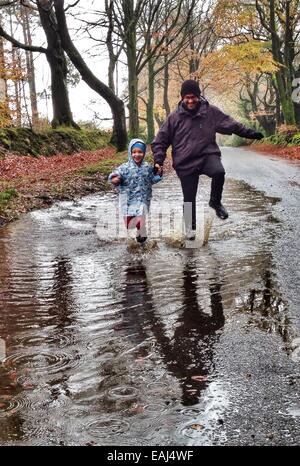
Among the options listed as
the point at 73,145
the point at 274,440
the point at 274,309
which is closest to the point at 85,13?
the point at 73,145

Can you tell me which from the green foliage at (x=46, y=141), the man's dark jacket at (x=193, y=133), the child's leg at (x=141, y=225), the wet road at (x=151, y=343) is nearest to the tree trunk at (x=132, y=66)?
the green foliage at (x=46, y=141)

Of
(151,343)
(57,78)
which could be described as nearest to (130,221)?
(151,343)

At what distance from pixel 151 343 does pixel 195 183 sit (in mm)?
3648

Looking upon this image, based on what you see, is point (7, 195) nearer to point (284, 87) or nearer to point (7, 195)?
point (7, 195)

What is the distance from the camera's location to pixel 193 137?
614 centimetres

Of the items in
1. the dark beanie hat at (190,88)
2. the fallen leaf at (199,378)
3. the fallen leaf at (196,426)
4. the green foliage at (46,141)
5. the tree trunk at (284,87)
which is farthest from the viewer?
the tree trunk at (284,87)

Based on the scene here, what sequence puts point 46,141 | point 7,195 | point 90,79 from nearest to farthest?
point 7,195
point 90,79
point 46,141

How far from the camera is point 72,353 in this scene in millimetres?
2988

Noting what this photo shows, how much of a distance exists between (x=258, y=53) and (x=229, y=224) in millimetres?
22369

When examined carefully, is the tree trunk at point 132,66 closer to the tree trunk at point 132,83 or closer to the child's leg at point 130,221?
the tree trunk at point 132,83

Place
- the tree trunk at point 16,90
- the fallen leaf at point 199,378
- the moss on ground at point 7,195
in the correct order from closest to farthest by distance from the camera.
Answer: the fallen leaf at point 199,378 < the moss on ground at point 7,195 < the tree trunk at point 16,90

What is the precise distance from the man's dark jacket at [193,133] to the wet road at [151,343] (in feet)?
3.64

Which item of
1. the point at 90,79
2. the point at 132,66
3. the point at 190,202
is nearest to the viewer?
the point at 190,202

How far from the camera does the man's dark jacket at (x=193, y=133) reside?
19.9 feet
